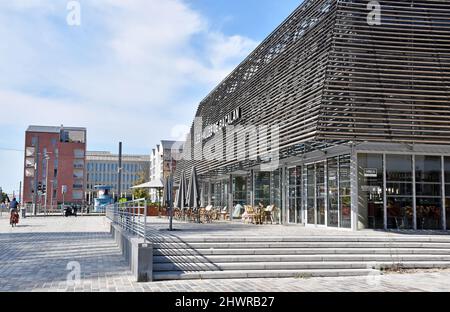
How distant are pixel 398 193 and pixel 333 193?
2.14 metres

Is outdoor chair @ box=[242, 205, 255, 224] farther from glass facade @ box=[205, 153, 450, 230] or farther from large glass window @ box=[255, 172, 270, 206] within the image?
glass facade @ box=[205, 153, 450, 230]

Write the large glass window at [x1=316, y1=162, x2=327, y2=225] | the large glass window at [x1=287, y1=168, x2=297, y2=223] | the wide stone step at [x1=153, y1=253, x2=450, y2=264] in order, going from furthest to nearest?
the large glass window at [x1=287, y1=168, x2=297, y2=223]
the large glass window at [x1=316, y1=162, x2=327, y2=225]
the wide stone step at [x1=153, y1=253, x2=450, y2=264]

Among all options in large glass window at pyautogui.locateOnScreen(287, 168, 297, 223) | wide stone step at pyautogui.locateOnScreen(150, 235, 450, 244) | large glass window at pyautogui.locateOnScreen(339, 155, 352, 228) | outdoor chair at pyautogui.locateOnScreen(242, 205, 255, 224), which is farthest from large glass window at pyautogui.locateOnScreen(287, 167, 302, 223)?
wide stone step at pyautogui.locateOnScreen(150, 235, 450, 244)

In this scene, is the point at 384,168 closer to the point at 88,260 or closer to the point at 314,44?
the point at 314,44

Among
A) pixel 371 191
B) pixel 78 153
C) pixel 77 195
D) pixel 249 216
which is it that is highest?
pixel 78 153

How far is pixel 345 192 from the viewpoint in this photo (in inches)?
634

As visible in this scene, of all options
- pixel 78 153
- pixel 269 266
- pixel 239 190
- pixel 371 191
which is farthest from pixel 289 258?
pixel 78 153

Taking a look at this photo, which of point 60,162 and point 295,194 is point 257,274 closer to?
point 295,194

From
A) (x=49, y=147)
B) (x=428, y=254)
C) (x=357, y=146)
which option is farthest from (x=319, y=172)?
(x=49, y=147)

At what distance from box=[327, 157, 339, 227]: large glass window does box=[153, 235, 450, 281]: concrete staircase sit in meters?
4.41

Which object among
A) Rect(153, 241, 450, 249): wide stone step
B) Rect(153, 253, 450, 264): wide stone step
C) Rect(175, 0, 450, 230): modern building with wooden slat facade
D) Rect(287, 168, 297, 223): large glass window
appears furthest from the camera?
Rect(287, 168, 297, 223): large glass window

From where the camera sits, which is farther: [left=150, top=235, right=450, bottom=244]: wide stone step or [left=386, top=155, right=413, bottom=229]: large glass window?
[left=386, top=155, right=413, bottom=229]: large glass window

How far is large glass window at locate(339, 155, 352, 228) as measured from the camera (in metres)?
15.8

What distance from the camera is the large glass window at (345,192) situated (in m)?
15.8
